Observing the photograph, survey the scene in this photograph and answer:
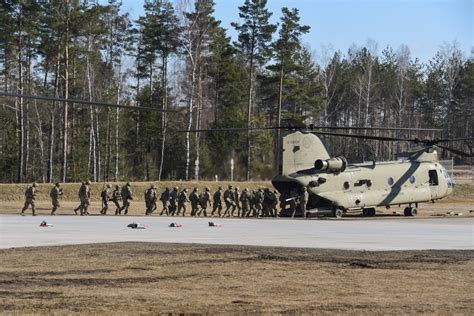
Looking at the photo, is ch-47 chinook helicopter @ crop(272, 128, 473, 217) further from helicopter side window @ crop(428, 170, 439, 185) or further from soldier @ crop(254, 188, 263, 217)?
soldier @ crop(254, 188, 263, 217)

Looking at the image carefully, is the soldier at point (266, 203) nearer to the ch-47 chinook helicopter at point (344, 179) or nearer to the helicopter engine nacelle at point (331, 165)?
the ch-47 chinook helicopter at point (344, 179)

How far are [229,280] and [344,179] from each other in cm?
2199

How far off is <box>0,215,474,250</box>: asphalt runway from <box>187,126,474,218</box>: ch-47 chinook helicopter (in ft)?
16.7

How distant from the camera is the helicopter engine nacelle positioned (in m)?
34.6

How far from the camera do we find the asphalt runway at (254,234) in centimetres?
2092

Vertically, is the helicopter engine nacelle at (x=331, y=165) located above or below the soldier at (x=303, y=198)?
above

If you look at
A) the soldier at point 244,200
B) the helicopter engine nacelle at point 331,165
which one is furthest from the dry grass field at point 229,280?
the soldier at point 244,200

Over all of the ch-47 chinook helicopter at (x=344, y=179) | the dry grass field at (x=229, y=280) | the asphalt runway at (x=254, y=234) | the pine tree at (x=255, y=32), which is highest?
the pine tree at (x=255, y=32)

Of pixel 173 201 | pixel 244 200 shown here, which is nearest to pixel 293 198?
pixel 244 200

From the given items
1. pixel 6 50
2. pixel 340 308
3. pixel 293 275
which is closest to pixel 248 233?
pixel 293 275

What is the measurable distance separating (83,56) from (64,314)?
56.8 metres

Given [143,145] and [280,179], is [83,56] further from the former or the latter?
[280,179]

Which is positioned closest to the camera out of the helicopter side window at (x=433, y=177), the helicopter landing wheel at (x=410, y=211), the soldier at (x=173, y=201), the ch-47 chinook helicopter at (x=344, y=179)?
the ch-47 chinook helicopter at (x=344, y=179)

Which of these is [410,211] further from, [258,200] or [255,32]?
[255,32]
